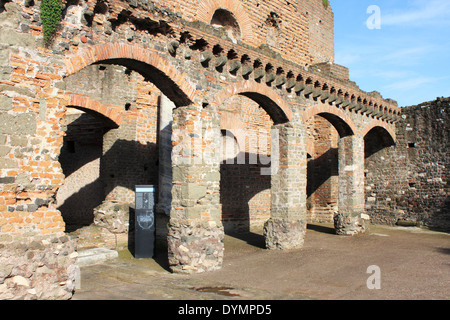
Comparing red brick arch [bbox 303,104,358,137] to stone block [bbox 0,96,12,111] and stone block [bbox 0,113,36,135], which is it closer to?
stone block [bbox 0,113,36,135]

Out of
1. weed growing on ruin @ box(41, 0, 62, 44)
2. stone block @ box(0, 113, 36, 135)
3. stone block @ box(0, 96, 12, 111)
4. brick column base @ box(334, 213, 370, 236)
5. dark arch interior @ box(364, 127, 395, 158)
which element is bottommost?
brick column base @ box(334, 213, 370, 236)

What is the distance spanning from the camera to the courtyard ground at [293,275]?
569 centimetres

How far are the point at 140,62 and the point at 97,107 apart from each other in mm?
3779

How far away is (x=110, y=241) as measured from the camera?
9711 millimetres

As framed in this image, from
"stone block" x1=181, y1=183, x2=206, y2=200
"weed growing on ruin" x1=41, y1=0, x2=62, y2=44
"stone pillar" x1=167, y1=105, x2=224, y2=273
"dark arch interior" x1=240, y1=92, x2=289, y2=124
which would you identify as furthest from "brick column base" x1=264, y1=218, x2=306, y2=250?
"weed growing on ruin" x1=41, y1=0, x2=62, y2=44

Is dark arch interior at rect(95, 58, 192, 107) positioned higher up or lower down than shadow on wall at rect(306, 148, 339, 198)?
higher up

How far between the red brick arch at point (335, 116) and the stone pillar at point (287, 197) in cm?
74

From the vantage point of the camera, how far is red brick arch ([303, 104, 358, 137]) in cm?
1068

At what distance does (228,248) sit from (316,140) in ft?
24.6

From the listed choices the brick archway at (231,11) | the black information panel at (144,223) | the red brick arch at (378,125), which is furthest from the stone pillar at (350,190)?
the black information panel at (144,223)

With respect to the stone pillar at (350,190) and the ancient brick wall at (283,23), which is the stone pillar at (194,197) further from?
the stone pillar at (350,190)

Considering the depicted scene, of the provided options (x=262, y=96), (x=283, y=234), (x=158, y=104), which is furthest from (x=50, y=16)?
(x=283, y=234)

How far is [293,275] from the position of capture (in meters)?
7.06

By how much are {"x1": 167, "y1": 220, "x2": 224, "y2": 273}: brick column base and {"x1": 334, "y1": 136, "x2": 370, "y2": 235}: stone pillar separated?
5.91m
